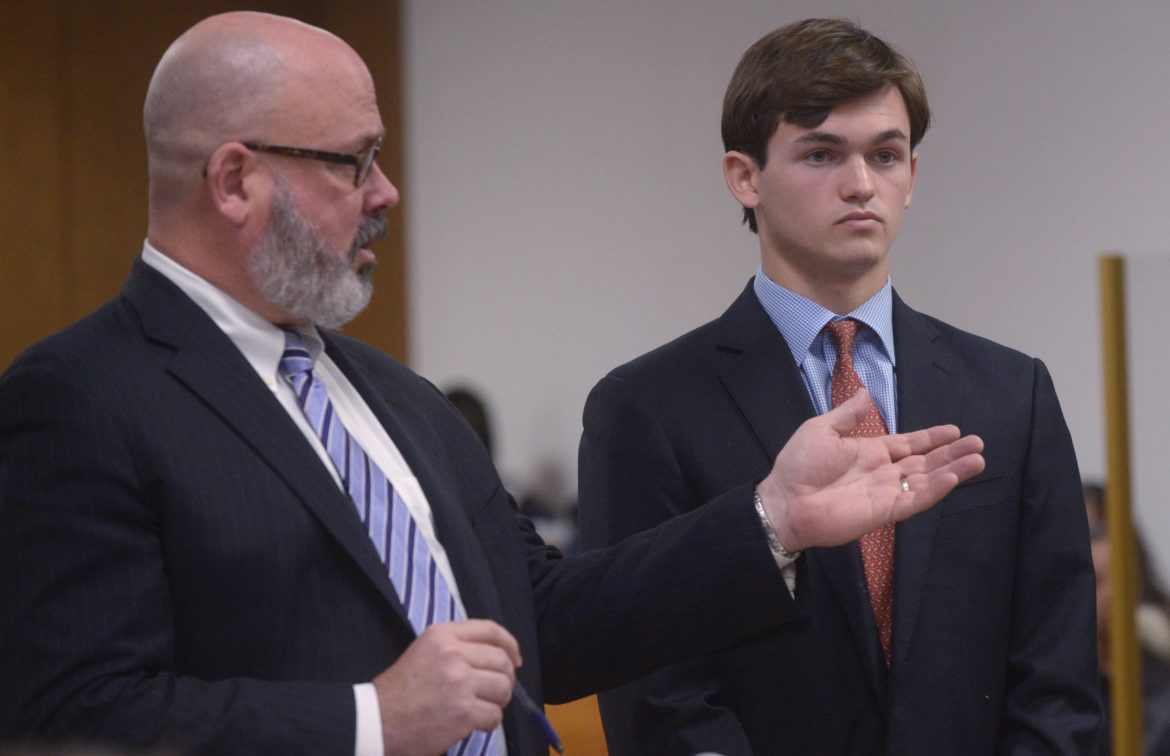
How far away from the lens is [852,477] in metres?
1.64

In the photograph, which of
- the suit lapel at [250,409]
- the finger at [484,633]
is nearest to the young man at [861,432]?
the finger at [484,633]

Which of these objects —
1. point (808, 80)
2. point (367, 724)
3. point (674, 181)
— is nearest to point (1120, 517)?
point (367, 724)

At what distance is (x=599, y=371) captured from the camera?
17.4ft

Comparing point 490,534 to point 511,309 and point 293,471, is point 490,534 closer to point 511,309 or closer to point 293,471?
point 293,471

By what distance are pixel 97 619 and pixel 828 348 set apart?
103 centimetres

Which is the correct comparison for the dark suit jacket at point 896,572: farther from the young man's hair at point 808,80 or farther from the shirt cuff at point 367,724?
the shirt cuff at point 367,724

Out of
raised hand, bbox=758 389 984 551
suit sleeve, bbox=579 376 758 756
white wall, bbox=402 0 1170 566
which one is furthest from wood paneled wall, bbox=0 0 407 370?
raised hand, bbox=758 389 984 551

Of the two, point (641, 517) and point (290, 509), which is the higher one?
point (290, 509)

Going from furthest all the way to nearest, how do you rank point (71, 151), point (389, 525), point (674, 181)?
point (71, 151) < point (674, 181) < point (389, 525)

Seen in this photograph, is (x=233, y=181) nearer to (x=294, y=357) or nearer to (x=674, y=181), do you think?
(x=294, y=357)

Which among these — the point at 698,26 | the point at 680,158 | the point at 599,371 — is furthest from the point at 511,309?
the point at 698,26

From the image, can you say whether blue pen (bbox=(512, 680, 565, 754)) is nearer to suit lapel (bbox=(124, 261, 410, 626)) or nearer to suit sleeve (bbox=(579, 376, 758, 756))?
suit lapel (bbox=(124, 261, 410, 626))

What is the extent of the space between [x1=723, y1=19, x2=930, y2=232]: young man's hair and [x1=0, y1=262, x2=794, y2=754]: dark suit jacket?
573mm

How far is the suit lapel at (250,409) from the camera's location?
1.46m
